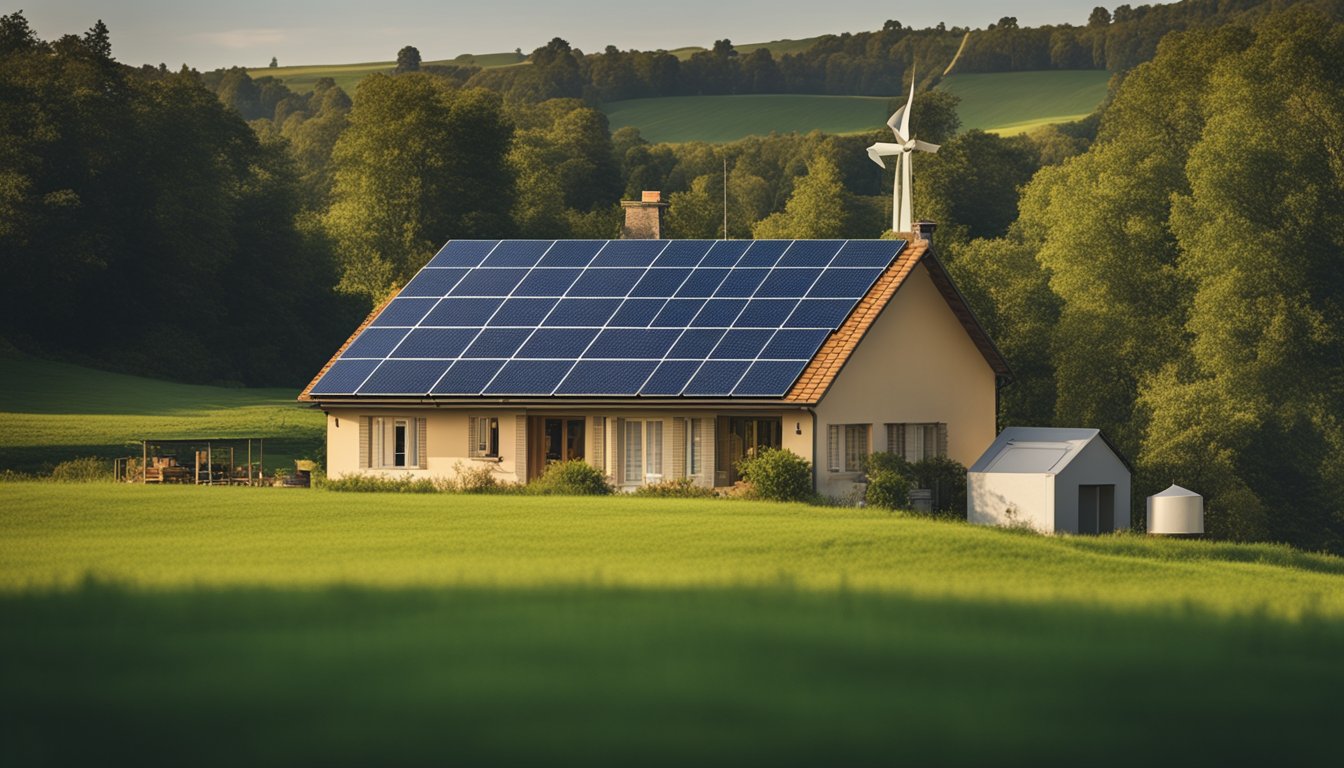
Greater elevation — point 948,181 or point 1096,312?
point 948,181

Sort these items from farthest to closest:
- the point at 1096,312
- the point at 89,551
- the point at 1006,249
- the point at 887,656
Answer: the point at 1006,249 → the point at 1096,312 → the point at 89,551 → the point at 887,656

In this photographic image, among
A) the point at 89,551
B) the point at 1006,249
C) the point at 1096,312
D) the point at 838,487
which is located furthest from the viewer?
the point at 1006,249

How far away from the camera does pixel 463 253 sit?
62.0 metres

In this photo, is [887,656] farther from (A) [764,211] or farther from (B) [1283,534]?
(A) [764,211]

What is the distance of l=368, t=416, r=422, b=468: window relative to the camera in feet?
182

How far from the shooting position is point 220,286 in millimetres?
111312

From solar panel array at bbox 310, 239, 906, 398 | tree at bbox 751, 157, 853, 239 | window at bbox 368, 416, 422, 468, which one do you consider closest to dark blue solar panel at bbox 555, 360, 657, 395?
solar panel array at bbox 310, 239, 906, 398

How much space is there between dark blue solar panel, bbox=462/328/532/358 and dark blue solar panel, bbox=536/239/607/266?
4327 mm

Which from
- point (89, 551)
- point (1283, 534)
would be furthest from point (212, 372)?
point (89, 551)

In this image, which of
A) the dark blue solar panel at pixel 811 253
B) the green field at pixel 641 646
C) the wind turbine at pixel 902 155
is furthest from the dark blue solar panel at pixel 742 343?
the green field at pixel 641 646

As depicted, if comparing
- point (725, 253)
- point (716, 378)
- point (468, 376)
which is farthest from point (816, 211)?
point (716, 378)

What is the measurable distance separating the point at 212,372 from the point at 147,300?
5.19m

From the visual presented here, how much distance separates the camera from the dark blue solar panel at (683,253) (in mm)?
58906

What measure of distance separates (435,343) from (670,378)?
287 inches
